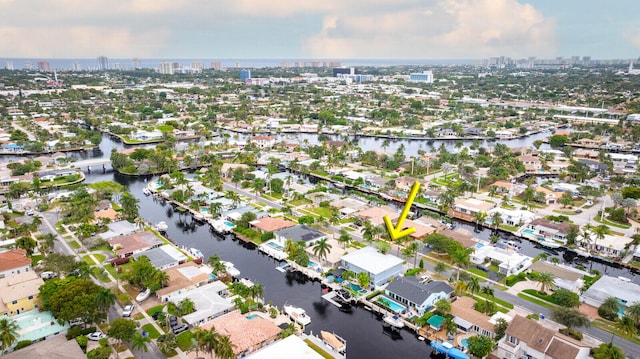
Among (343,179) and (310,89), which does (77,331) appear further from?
(310,89)

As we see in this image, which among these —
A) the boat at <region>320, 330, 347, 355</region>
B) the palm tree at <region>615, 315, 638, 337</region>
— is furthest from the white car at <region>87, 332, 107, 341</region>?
the palm tree at <region>615, 315, 638, 337</region>

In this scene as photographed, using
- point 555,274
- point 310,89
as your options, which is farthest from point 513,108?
point 555,274

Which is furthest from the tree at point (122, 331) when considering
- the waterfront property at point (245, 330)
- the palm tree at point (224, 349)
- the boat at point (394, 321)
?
the boat at point (394, 321)

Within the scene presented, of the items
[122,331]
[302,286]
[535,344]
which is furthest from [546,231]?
[122,331]

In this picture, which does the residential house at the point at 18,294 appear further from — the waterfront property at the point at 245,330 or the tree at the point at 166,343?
the waterfront property at the point at 245,330

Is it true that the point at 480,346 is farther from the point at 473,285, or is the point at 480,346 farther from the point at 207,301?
the point at 207,301

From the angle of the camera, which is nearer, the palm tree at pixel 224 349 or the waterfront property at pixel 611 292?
the palm tree at pixel 224 349
